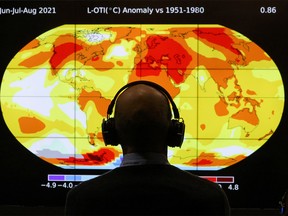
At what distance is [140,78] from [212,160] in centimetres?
62

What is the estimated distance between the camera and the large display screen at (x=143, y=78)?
2705mm

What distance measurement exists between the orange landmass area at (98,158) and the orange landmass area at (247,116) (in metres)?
0.71

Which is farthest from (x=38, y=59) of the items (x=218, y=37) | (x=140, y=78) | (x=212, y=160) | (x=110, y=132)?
(x=110, y=132)

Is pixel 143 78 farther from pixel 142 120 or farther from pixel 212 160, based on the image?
pixel 142 120

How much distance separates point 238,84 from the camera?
272 centimetres

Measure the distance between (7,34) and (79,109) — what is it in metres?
0.61

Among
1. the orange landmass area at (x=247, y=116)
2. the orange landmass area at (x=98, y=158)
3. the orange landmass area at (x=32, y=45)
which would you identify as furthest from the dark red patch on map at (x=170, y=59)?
the orange landmass area at (x=32, y=45)

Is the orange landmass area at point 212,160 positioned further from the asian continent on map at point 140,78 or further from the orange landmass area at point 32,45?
the orange landmass area at point 32,45

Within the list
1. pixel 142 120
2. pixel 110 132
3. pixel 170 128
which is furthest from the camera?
pixel 110 132

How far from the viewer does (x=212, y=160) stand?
2705mm

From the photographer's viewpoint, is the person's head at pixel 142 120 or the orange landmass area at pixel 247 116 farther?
the orange landmass area at pixel 247 116

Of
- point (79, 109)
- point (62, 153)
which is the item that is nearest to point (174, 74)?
point (79, 109)

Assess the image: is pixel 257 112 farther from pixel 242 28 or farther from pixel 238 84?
pixel 242 28

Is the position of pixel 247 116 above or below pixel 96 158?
above
